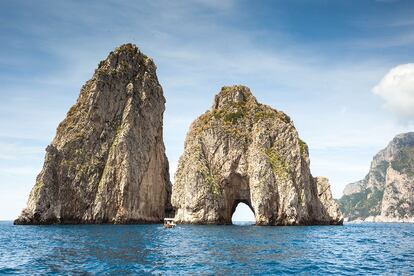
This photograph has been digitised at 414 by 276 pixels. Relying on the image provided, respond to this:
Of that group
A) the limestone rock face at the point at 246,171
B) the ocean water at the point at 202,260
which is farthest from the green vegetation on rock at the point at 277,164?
the ocean water at the point at 202,260

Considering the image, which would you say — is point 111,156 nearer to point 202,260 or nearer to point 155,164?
point 155,164

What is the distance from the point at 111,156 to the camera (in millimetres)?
127062

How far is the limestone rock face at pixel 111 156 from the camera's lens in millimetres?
116312

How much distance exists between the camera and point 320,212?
122 meters

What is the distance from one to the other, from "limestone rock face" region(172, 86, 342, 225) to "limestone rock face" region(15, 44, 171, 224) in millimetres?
16516

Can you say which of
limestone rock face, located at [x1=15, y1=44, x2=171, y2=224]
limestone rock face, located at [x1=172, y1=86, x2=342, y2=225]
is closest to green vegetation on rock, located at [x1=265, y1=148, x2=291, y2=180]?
limestone rock face, located at [x1=172, y1=86, x2=342, y2=225]

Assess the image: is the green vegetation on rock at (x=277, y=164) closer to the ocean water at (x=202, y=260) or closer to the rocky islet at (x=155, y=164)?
the rocky islet at (x=155, y=164)

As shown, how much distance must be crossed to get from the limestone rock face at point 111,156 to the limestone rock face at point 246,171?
16516 millimetres

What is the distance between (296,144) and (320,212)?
24.4 m

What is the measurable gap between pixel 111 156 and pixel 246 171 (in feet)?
140

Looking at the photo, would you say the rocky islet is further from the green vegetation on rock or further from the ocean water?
the ocean water

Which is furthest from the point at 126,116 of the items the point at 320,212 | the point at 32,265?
the point at 32,265

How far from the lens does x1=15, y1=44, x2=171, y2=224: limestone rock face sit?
382ft

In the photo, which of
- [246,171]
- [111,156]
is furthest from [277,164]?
[111,156]
